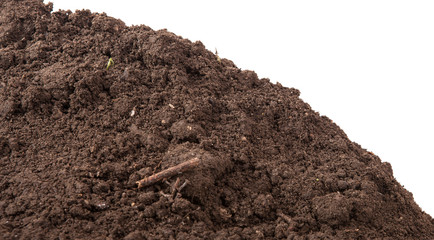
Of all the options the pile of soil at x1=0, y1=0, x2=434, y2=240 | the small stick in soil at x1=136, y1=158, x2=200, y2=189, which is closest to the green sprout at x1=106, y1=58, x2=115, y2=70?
the pile of soil at x1=0, y1=0, x2=434, y2=240

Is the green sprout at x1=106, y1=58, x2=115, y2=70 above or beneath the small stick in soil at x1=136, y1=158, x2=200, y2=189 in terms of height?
above

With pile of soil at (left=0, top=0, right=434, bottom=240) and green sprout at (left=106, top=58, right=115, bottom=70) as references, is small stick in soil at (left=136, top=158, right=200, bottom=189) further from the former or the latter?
green sprout at (left=106, top=58, right=115, bottom=70)

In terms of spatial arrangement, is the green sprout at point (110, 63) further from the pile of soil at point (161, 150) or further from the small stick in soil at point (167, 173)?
the small stick in soil at point (167, 173)

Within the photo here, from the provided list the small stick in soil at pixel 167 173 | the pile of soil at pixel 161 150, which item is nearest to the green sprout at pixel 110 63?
the pile of soil at pixel 161 150

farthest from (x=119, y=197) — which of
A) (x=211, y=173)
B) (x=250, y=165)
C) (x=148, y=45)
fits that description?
(x=148, y=45)

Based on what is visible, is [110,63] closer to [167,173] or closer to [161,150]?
[161,150]

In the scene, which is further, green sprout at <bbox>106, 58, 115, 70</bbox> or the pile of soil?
green sprout at <bbox>106, 58, 115, 70</bbox>

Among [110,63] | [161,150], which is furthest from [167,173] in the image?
[110,63]

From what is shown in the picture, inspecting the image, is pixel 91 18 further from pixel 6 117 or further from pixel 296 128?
pixel 296 128

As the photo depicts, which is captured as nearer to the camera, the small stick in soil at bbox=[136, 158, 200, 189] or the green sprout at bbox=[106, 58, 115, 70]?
the small stick in soil at bbox=[136, 158, 200, 189]
